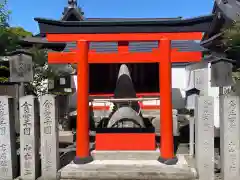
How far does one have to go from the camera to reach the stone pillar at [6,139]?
5285mm

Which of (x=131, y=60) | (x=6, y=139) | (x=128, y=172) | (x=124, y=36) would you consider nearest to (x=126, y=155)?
(x=128, y=172)

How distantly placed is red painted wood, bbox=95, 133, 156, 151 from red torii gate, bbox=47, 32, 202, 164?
0.53 m

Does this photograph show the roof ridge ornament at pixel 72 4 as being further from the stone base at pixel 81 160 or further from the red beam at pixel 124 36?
the stone base at pixel 81 160

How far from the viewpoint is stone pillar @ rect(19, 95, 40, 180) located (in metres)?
5.30

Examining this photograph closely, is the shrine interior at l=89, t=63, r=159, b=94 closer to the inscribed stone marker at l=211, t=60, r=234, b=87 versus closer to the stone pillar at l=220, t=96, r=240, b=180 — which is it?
the inscribed stone marker at l=211, t=60, r=234, b=87

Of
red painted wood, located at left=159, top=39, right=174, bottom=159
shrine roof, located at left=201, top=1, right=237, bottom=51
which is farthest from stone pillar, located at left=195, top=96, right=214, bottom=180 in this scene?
shrine roof, located at left=201, top=1, right=237, bottom=51

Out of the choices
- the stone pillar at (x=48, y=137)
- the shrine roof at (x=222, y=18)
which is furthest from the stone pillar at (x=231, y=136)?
the shrine roof at (x=222, y=18)

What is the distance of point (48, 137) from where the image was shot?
5.39 metres

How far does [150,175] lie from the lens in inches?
212

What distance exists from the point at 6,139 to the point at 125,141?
2.71m

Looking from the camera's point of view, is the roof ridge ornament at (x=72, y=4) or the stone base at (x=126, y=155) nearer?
the stone base at (x=126, y=155)

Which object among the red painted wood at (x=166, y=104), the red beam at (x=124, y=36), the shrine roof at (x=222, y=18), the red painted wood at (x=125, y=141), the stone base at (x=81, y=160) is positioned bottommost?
the stone base at (x=81, y=160)

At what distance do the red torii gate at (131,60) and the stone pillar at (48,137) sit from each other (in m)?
0.71

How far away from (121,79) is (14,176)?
3.64 meters
